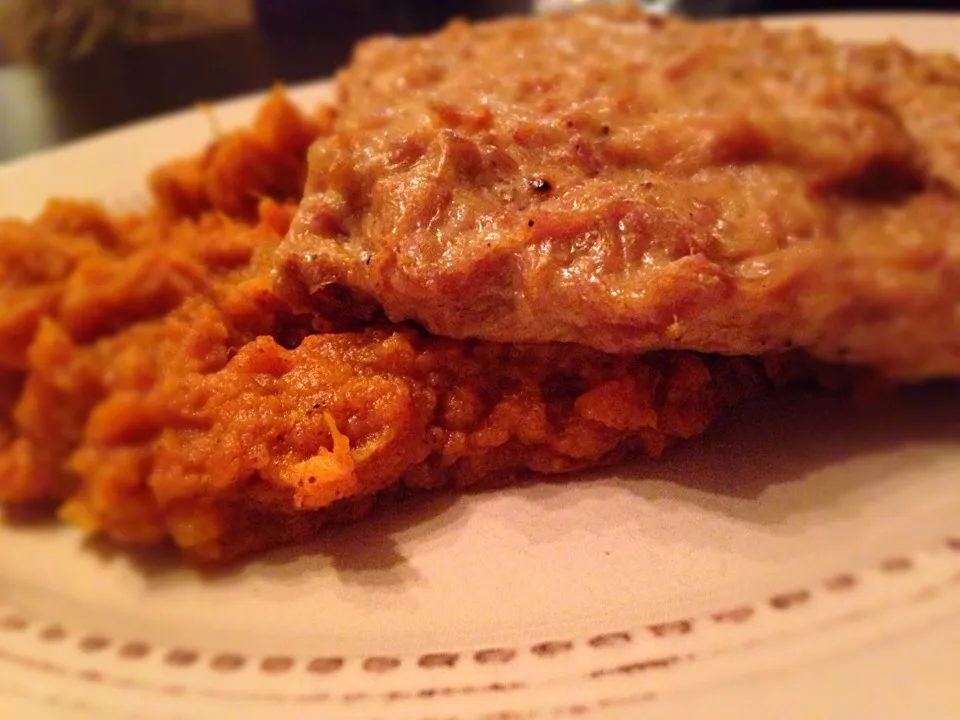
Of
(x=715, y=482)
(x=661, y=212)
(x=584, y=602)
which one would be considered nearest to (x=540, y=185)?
(x=661, y=212)

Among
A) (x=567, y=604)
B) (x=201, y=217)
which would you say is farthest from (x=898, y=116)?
(x=201, y=217)

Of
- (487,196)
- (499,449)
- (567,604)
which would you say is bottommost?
(567,604)

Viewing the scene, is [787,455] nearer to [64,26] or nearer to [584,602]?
[584,602]

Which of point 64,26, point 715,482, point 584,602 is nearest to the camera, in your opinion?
point 584,602

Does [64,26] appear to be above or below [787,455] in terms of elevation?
above

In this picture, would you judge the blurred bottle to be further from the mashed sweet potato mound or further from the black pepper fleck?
the black pepper fleck

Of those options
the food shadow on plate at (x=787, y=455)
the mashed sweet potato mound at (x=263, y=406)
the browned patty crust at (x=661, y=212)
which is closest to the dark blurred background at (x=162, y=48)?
the mashed sweet potato mound at (x=263, y=406)

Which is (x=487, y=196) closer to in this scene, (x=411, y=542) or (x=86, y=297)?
(x=411, y=542)
